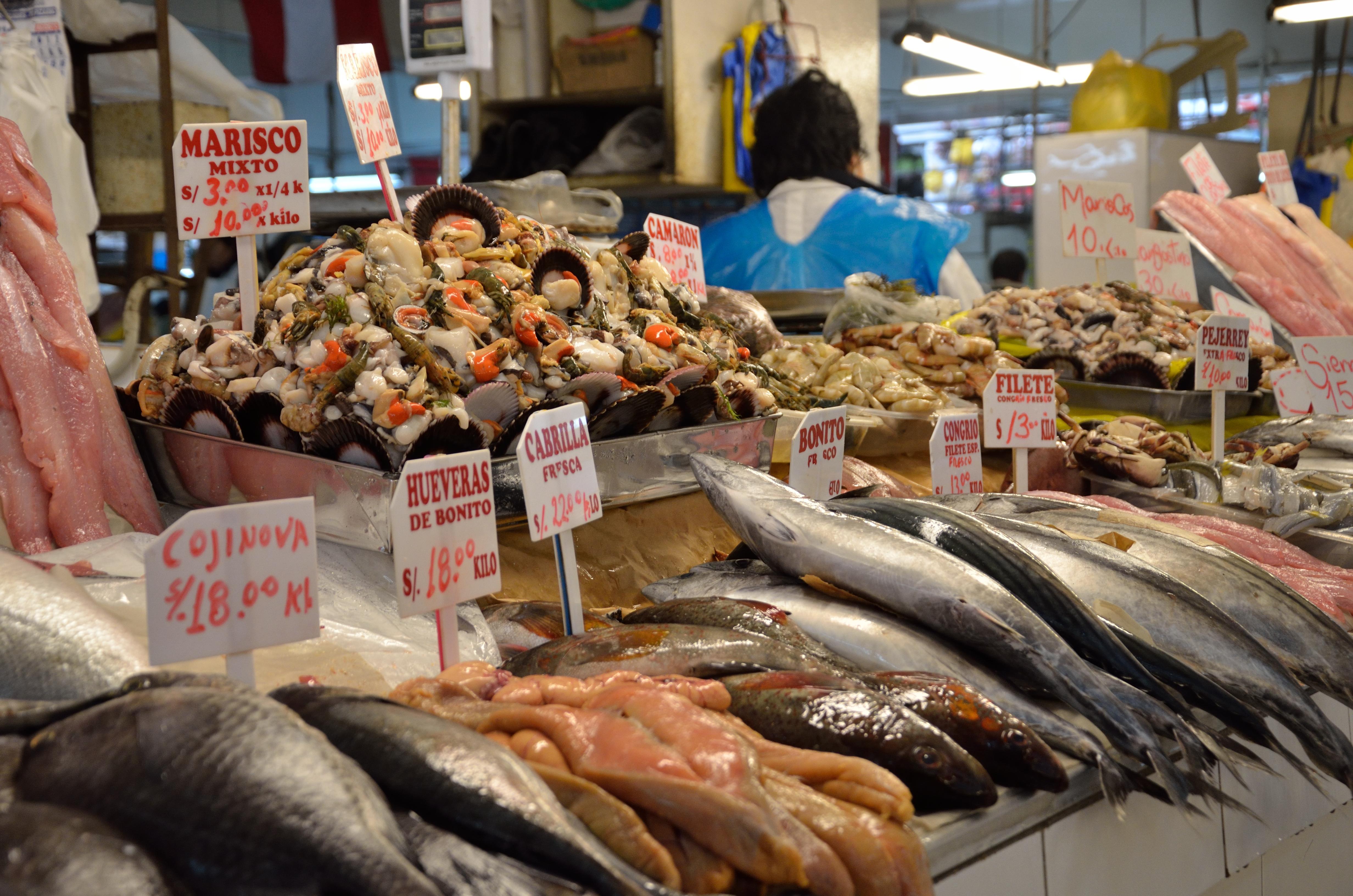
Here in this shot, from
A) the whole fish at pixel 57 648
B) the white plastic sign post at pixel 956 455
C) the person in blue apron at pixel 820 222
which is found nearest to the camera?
the whole fish at pixel 57 648

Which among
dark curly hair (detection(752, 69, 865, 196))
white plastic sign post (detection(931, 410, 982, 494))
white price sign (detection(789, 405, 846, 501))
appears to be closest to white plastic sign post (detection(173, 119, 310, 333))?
white price sign (detection(789, 405, 846, 501))

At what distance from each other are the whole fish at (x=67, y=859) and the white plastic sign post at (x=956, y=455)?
1.83 m

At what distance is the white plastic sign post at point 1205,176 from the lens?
184 inches

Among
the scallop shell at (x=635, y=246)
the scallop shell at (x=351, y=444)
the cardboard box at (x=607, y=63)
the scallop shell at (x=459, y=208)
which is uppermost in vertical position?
the cardboard box at (x=607, y=63)

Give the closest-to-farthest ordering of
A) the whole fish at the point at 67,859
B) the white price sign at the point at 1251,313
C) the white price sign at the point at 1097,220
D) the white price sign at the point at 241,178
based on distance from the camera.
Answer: the whole fish at the point at 67,859 → the white price sign at the point at 241,178 → the white price sign at the point at 1097,220 → the white price sign at the point at 1251,313

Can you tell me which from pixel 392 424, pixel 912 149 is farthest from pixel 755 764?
pixel 912 149

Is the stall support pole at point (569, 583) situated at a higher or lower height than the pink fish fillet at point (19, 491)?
lower

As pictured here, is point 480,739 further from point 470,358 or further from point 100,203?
point 100,203

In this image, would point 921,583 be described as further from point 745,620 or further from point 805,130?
point 805,130

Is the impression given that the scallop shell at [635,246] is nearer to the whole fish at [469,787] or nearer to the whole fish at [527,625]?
the whole fish at [527,625]

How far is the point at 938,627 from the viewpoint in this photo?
1502 millimetres

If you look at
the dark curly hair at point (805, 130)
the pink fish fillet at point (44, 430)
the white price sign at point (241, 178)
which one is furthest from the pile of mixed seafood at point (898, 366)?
the dark curly hair at point (805, 130)

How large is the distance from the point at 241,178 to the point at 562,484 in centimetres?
94

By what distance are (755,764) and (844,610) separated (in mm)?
542
